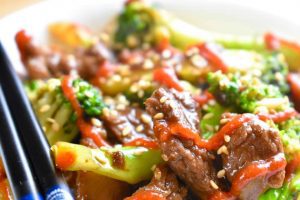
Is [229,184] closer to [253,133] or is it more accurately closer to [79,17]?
[253,133]

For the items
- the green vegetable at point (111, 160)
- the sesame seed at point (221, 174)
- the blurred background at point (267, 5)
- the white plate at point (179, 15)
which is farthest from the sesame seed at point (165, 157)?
the blurred background at point (267, 5)

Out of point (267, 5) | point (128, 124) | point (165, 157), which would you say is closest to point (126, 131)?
point (128, 124)

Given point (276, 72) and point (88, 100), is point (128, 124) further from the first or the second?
point (276, 72)

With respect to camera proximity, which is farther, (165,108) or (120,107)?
(120,107)

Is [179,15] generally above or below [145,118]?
above

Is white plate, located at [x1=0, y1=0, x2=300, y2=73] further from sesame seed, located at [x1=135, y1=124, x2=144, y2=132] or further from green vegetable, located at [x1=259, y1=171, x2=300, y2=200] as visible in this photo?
green vegetable, located at [x1=259, y1=171, x2=300, y2=200]

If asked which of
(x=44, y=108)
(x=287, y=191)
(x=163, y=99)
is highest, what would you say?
(x=163, y=99)

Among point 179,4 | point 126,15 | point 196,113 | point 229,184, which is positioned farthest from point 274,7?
point 229,184
